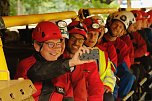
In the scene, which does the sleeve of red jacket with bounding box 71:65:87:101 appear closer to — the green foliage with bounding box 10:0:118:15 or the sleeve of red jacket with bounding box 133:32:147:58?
the sleeve of red jacket with bounding box 133:32:147:58

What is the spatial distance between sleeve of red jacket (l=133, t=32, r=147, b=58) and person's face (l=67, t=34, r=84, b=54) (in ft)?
10.8

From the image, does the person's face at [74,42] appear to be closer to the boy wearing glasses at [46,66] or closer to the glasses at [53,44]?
the boy wearing glasses at [46,66]

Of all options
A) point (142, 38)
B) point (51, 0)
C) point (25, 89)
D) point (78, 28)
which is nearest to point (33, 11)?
point (51, 0)

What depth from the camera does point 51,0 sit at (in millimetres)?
10930

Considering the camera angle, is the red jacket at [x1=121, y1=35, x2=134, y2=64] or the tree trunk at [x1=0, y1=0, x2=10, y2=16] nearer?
the tree trunk at [x1=0, y1=0, x2=10, y2=16]

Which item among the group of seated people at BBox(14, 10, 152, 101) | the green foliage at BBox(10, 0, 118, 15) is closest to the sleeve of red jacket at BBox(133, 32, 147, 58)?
the group of seated people at BBox(14, 10, 152, 101)

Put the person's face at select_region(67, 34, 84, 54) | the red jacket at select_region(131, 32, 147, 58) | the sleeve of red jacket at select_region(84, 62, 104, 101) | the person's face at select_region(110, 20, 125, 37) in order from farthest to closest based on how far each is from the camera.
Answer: the red jacket at select_region(131, 32, 147, 58)
the person's face at select_region(110, 20, 125, 37)
the sleeve of red jacket at select_region(84, 62, 104, 101)
the person's face at select_region(67, 34, 84, 54)

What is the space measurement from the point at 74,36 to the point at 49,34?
81 cm

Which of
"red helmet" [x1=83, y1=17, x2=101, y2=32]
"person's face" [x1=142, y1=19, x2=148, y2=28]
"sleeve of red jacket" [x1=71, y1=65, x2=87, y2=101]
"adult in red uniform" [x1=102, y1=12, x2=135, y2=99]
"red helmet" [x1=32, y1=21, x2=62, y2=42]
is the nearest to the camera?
"red helmet" [x1=32, y1=21, x2=62, y2=42]

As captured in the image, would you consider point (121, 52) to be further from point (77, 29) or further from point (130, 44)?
point (77, 29)

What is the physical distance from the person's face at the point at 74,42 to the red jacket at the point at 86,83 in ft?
0.38

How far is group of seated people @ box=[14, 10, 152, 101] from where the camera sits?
3.18 metres

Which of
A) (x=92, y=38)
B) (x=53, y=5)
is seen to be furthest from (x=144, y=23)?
(x=92, y=38)

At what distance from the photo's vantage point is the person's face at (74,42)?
411 cm
